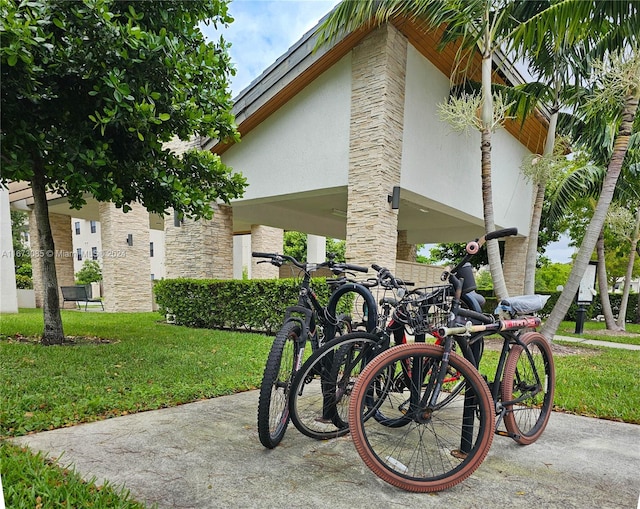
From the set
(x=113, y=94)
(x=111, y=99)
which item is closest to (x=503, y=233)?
(x=113, y=94)

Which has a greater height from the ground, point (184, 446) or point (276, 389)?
point (276, 389)

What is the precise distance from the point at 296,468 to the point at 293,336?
674 millimetres

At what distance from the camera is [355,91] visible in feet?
20.7

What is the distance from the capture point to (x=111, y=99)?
11.1ft

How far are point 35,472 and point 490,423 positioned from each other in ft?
6.87

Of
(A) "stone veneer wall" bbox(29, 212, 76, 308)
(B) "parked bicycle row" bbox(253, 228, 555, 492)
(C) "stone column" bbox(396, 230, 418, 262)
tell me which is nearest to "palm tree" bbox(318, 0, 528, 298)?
(B) "parked bicycle row" bbox(253, 228, 555, 492)

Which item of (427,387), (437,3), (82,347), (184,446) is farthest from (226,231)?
(427,387)

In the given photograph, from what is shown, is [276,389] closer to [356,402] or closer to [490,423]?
[356,402]

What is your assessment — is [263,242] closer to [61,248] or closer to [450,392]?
[61,248]

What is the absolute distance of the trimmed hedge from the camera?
655 centimetres

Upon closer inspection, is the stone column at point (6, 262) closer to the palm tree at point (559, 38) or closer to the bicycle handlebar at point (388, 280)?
the bicycle handlebar at point (388, 280)

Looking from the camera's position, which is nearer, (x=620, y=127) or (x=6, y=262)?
(x=620, y=127)

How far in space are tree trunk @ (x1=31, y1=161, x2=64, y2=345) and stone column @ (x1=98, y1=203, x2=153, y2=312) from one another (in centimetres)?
587

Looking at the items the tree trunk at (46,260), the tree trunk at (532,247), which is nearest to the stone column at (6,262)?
the tree trunk at (46,260)
